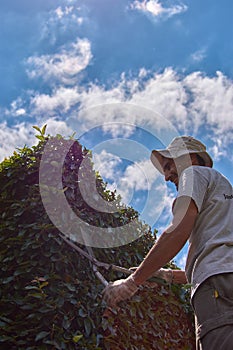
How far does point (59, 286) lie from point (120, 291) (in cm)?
45

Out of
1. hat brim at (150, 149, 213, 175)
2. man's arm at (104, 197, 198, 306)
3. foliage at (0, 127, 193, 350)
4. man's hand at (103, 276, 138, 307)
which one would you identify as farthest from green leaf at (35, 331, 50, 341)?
hat brim at (150, 149, 213, 175)

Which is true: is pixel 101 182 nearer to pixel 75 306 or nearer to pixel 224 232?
pixel 75 306

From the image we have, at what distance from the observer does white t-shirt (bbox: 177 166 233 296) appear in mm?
2041

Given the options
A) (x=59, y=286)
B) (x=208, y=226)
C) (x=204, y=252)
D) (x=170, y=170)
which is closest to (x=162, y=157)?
(x=170, y=170)

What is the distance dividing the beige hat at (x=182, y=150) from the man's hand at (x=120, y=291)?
2.58ft

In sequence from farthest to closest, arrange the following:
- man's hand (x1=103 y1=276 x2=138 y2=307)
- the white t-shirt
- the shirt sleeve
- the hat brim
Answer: the hat brim → man's hand (x1=103 y1=276 x2=138 y2=307) → the shirt sleeve → the white t-shirt

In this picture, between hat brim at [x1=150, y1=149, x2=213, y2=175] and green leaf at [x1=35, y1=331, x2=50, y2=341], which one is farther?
hat brim at [x1=150, y1=149, x2=213, y2=175]

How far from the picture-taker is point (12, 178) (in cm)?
322

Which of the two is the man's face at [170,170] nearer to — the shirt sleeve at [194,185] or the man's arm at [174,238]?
the shirt sleeve at [194,185]

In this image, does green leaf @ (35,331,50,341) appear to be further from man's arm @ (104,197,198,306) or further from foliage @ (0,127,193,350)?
man's arm @ (104,197,198,306)

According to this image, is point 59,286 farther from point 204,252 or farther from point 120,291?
point 204,252

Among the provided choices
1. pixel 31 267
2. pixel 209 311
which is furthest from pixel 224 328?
pixel 31 267

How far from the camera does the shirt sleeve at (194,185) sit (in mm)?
2152

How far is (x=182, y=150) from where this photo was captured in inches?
102
